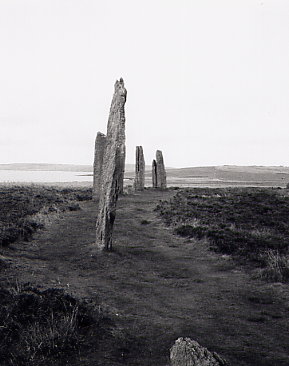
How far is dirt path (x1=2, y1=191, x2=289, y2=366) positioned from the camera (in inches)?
219

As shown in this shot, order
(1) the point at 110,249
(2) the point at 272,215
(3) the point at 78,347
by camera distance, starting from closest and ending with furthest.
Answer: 1. (3) the point at 78,347
2. (1) the point at 110,249
3. (2) the point at 272,215

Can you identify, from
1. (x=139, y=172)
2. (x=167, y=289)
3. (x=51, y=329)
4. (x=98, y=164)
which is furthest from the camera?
(x=139, y=172)

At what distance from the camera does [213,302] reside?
7.37 metres

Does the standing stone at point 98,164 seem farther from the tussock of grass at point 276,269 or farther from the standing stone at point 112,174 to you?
the tussock of grass at point 276,269

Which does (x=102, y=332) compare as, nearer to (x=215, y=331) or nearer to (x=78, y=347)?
(x=78, y=347)

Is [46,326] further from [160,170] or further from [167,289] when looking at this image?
[160,170]

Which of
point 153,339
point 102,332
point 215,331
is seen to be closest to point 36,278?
point 102,332

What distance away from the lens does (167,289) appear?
26.6ft

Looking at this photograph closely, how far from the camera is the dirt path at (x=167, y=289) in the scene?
5.56 m

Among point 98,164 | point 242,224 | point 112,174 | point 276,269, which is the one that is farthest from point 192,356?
point 98,164

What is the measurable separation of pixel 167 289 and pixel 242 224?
28.3 ft

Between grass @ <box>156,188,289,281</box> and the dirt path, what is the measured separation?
71 centimetres

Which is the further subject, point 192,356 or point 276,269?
point 276,269

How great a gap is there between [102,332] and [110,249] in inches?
222
